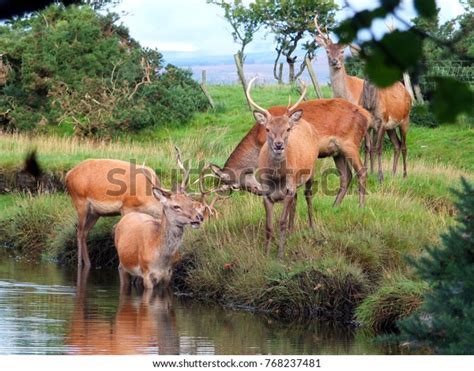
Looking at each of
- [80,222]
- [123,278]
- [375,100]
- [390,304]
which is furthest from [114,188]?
[390,304]

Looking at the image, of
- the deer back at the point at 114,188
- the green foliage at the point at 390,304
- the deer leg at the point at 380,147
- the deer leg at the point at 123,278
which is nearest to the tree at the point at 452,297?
the green foliage at the point at 390,304

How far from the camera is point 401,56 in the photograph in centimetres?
169

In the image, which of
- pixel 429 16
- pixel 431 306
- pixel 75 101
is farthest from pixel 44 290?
pixel 75 101

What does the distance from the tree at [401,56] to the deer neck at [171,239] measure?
34.6 feet

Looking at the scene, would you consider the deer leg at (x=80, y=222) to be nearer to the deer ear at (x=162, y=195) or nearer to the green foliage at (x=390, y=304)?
the deer ear at (x=162, y=195)

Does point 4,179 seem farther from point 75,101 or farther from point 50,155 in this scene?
point 75,101

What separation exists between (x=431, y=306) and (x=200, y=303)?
6373 mm

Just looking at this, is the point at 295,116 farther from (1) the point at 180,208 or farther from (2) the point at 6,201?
(2) the point at 6,201

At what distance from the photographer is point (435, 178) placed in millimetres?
16219

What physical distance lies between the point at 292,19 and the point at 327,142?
24.2m

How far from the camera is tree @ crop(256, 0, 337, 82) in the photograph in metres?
37.3

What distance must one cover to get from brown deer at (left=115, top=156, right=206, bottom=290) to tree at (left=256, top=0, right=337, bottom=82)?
2479cm

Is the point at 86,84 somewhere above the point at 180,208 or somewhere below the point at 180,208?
above

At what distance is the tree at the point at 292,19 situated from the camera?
37281mm
